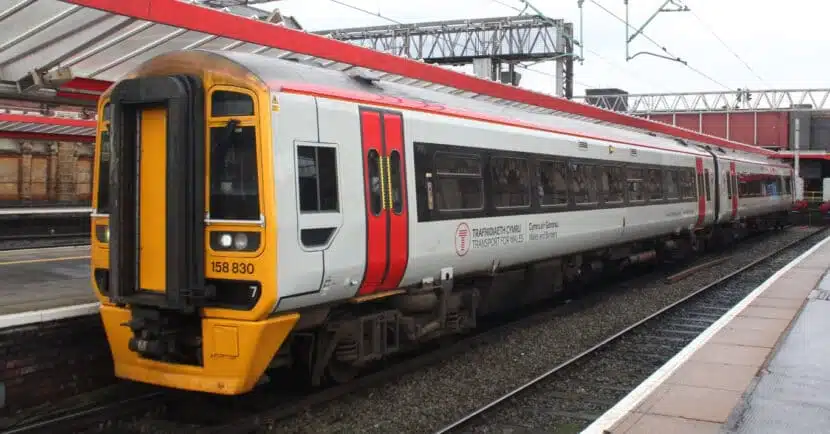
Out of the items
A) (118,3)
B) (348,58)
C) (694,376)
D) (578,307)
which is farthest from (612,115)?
(118,3)

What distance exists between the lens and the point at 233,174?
20.0ft

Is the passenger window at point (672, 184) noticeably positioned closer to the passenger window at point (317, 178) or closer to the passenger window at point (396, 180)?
the passenger window at point (396, 180)

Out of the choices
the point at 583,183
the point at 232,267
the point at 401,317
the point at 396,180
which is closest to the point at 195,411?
the point at 232,267

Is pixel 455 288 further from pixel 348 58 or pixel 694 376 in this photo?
pixel 348 58

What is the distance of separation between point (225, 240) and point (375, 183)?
1.56 metres

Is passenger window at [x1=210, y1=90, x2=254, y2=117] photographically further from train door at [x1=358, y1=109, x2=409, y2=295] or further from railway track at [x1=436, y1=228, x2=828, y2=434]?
railway track at [x1=436, y1=228, x2=828, y2=434]

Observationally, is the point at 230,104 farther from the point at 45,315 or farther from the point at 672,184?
the point at 672,184

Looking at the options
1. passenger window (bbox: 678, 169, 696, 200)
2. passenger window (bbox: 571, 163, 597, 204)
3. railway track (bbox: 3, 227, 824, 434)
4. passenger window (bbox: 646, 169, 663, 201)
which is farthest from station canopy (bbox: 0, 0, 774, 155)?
passenger window (bbox: 678, 169, 696, 200)

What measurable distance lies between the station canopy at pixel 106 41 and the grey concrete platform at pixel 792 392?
4875 millimetres

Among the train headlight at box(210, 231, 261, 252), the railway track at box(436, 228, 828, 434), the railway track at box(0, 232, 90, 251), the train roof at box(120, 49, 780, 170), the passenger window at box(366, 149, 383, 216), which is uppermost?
the train roof at box(120, 49, 780, 170)

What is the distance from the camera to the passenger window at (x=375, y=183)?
697 centimetres

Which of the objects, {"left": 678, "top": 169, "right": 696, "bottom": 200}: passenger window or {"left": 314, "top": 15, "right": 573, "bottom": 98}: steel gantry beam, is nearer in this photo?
{"left": 678, "top": 169, "right": 696, "bottom": 200}: passenger window

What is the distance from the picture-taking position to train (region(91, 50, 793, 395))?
6.04m

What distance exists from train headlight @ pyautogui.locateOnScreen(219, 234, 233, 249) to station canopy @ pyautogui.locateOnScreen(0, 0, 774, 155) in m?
2.60
